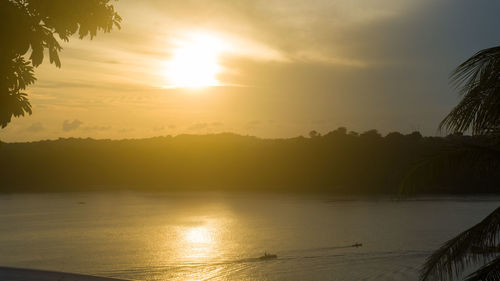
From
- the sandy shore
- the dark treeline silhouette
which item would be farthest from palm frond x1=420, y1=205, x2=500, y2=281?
the dark treeline silhouette

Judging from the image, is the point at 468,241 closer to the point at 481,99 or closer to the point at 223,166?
the point at 481,99

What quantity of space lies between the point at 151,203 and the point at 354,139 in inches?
1941

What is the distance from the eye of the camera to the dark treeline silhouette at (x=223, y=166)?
103 metres

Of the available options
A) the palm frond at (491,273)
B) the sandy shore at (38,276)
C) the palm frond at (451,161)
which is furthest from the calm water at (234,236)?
the palm frond at (491,273)

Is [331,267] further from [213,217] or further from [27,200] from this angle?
[27,200]

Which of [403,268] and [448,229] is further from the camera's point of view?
[448,229]

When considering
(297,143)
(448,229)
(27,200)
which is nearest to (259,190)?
(297,143)

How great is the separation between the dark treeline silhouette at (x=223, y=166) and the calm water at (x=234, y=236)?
25620 millimetres

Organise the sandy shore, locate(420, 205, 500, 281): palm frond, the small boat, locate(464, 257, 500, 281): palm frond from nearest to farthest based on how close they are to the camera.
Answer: locate(464, 257, 500, 281): palm frond
locate(420, 205, 500, 281): palm frond
the sandy shore
the small boat

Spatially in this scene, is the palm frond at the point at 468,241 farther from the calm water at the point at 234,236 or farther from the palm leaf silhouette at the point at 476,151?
the calm water at the point at 234,236

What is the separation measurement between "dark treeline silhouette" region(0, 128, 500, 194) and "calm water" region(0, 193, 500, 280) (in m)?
25.6

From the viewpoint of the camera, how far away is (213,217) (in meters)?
64.1

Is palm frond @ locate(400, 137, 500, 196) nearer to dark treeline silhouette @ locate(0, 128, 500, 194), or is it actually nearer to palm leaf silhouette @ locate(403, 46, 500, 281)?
palm leaf silhouette @ locate(403, 46, 500, 281)

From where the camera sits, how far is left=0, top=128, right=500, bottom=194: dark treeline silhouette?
103m
